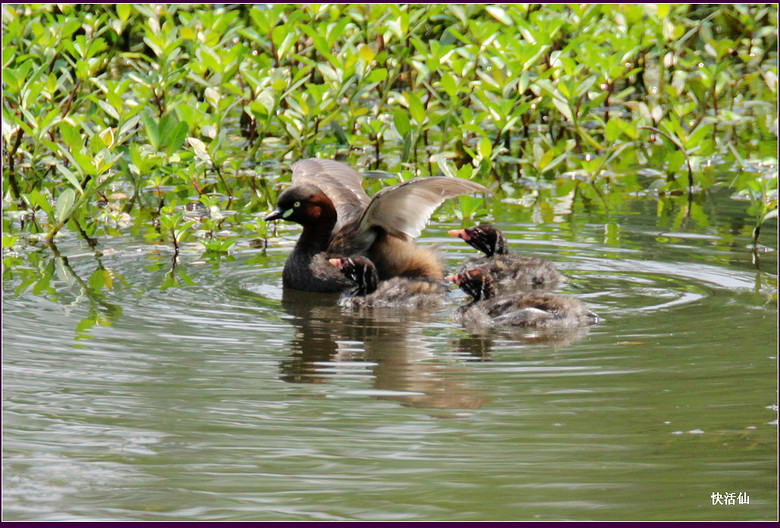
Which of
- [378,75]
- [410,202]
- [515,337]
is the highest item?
[378,75]

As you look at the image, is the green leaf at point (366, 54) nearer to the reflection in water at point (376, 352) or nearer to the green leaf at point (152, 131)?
the green leaf at point (152, 131)

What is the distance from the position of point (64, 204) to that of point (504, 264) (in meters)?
2.88

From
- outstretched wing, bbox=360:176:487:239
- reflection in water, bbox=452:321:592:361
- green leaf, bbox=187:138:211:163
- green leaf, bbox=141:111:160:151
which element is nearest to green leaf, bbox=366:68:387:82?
green leaf, bbox=187:138:211:163

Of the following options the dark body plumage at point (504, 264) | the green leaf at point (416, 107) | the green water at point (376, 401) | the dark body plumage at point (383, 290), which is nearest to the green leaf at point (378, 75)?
the green leaf at point (416, 107)

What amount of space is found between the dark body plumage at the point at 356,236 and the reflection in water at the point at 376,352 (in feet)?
0.44

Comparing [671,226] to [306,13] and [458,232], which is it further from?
[306,13]

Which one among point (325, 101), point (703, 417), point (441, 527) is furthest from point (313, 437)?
point (325, 101)

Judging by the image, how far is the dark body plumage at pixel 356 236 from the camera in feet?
22.3

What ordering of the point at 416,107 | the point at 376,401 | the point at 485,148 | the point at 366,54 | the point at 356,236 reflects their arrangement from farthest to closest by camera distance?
the point at 366,54 < the point at 416,107 < the point at 485,148 < the point at 356,236 < the point at 376,401

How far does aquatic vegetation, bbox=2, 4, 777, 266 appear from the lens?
27.7ft

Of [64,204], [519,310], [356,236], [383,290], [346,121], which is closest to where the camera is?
[519,310]

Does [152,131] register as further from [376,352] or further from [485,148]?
[376,352]

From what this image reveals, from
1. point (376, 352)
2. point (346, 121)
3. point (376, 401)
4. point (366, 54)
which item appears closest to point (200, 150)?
point (366, 54)

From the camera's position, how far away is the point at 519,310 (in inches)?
243
